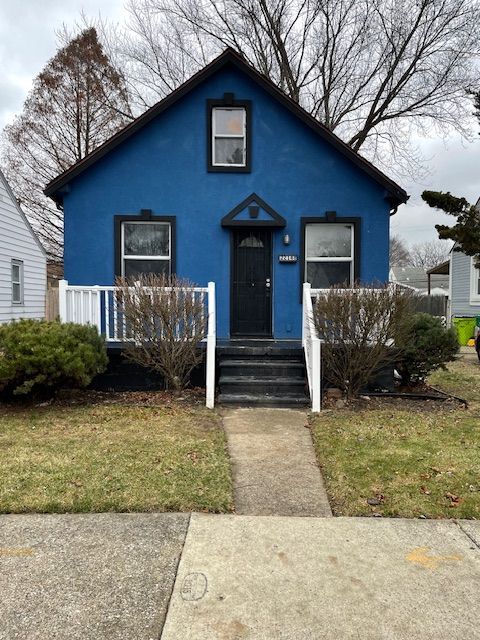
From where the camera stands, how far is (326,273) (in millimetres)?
9734

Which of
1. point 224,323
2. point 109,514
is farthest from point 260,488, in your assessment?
point 224,323

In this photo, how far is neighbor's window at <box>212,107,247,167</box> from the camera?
31.6ft

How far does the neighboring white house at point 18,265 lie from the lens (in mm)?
14375

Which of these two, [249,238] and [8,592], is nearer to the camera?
[8,592]

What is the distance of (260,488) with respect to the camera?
421cm

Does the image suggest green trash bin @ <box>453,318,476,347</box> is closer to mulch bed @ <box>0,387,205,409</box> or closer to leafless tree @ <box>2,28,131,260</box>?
mulch bed @ <box>0,387,205,409</box>

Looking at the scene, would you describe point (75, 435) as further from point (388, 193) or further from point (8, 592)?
point (388, 193)

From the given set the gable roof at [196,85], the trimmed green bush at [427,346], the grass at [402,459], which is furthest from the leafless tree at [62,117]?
the grass at [402,459]

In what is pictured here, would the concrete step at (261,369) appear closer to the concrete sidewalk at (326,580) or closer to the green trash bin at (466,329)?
the concrete sidewalk at (326,580)

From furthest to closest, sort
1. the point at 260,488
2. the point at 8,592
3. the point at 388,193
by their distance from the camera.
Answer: the point at 388,193 < the point at 260,488 < the point at 8,592

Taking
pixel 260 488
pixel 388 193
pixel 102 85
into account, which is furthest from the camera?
pixel 102 85

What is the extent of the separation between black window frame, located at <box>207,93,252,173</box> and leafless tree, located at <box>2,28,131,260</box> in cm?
1317

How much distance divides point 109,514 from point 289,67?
72.6 feet

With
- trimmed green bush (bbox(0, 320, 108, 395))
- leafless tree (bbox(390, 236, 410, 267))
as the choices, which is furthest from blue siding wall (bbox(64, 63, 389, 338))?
leafless tree (bbox(390, 236, 410, 267))
